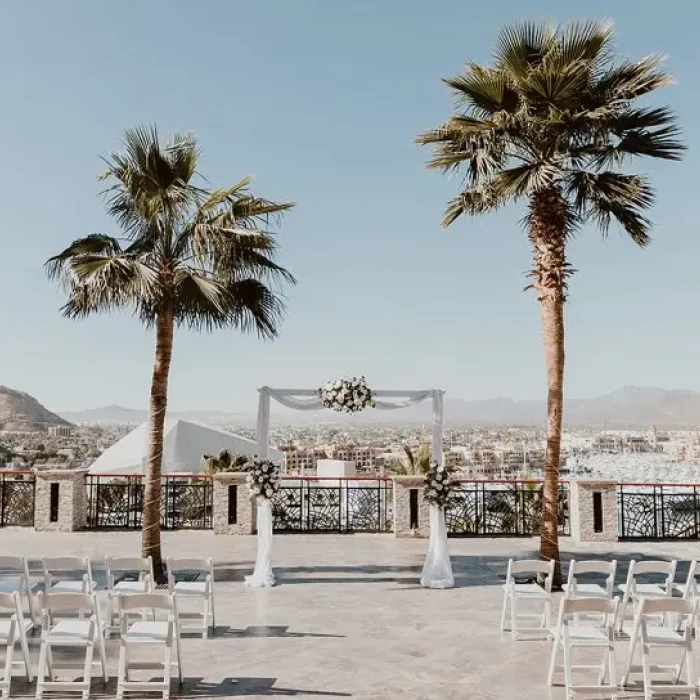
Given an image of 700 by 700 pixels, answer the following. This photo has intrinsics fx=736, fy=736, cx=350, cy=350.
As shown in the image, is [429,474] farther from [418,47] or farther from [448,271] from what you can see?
[448,271]

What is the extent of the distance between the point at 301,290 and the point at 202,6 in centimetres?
614

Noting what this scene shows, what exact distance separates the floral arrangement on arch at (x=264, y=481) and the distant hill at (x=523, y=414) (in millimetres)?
1283

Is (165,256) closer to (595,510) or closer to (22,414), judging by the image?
(595,510)

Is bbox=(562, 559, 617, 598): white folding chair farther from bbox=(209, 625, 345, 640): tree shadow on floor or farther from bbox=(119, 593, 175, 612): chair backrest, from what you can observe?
bbox=(119, 593, 175, 612): chair backrest

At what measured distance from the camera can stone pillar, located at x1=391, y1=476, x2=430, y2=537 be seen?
13.9 m

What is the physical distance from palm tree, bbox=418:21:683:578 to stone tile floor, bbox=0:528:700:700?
220cm

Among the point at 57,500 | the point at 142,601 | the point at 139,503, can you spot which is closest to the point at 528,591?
the point at 142,601

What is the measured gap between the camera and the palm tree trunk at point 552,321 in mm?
9516

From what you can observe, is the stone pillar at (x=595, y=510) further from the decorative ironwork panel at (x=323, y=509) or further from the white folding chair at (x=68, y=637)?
the white folding chair at (x=68, y=637)

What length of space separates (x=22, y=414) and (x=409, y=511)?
107 feet

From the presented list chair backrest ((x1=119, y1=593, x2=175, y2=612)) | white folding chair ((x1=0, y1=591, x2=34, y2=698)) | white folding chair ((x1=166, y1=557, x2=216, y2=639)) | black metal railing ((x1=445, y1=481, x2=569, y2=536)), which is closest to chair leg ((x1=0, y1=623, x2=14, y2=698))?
white folding chair ((x1=0, y1=591, x2=34, y2=698))

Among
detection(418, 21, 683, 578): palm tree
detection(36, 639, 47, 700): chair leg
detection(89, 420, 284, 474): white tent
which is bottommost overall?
detection(36, 639, 47, 700): chair leg

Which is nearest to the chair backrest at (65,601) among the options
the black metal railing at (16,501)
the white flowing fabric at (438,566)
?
the white flowing fabric at (438,566)

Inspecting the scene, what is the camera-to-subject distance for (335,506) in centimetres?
1492
